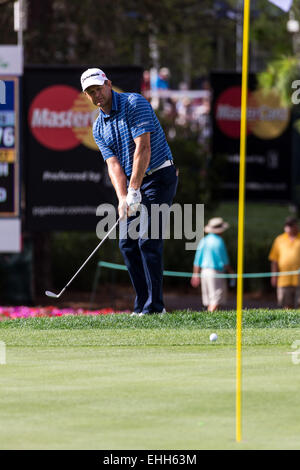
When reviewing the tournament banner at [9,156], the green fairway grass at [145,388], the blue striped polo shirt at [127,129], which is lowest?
the green fairway grass at [145,388]

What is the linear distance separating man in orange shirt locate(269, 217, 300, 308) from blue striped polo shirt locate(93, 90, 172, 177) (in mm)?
8098

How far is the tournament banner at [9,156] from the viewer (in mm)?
15500

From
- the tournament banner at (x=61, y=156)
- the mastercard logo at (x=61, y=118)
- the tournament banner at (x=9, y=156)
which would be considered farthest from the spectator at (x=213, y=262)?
the tournament banner at (x=9, y=156)

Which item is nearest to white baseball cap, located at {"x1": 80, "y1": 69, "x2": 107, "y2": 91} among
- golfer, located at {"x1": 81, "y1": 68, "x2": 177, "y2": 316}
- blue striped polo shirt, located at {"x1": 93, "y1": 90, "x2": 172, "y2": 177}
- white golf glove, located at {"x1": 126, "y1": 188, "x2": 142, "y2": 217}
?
golfer, located at {"x1": 81, "y1": 68, "x2": 177, "y2": 316}

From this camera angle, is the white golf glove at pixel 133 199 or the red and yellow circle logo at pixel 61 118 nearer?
the white golf glove at pixel 133 199

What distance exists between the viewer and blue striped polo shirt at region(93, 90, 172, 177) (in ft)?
28.8

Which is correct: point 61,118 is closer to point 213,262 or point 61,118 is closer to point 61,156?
point 61,156

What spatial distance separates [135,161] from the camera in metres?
8.66

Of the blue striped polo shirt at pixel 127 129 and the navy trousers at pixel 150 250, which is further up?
the blue striped polo shirt at pixel 127 129

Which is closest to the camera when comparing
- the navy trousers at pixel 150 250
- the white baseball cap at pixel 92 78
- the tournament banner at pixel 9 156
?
the white baseball cap at pixel 92 78

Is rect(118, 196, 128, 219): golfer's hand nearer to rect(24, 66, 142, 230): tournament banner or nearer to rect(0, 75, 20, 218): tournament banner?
rect(0, 75, 20, 218): tournament banner

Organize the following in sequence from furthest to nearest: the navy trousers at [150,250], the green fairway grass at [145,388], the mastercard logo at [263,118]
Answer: the mastercard logo at [263,118]
the navy trousers at [150,250]
the green fairway grass at [145,388]

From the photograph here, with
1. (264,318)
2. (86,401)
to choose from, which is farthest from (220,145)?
(86,401)

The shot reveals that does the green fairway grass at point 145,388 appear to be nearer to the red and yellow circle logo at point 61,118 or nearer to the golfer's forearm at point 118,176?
the golfer's forearm at point 118,176
